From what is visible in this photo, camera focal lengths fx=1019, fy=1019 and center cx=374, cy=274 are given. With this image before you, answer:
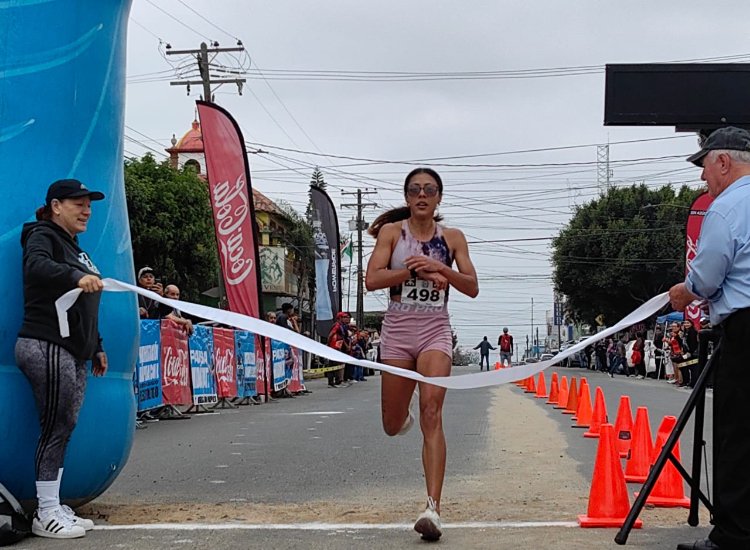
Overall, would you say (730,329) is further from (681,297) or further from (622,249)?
(622,249)

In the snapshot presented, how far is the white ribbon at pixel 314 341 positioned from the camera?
17.6ft

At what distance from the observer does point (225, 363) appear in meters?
17.7

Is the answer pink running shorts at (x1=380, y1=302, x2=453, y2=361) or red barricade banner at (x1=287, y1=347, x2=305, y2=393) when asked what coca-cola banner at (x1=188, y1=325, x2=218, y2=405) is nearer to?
red barricade banner at (x1=287, y1=347, x2=305, y2=393)

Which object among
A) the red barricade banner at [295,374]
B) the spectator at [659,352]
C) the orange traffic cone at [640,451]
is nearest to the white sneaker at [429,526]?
the orange traffic cone at [640,451]

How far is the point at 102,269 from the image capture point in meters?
5.96

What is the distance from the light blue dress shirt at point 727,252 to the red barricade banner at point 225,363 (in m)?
13.1

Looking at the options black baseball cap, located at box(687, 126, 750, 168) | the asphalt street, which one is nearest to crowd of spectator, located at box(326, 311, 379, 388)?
the asphalt street

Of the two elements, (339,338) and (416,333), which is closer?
(416,333)

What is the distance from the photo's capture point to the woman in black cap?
5.28m

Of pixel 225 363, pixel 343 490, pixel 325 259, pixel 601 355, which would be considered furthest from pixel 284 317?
pixel 601 355

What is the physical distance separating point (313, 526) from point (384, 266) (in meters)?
1.50

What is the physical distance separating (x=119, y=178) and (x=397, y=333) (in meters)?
2.00

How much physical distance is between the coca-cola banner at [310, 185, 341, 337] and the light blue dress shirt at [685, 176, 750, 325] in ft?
84.3

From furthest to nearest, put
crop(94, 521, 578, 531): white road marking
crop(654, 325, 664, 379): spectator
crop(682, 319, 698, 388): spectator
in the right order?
crop(654, 325, 664, 379): spectator < crop(682, 319, 698, 388): spectator < crop(94, 521, 578, 531): white road marking
